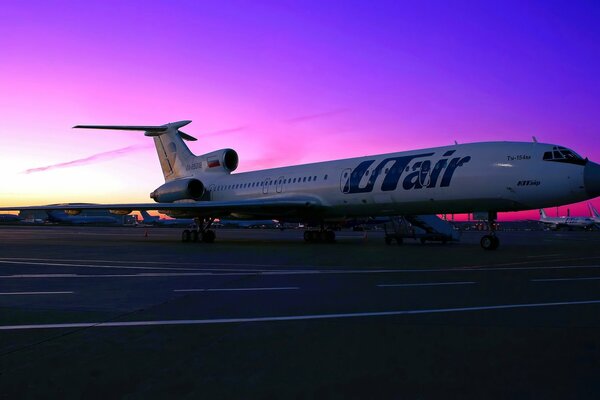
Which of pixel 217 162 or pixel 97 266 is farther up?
pixel 217 162

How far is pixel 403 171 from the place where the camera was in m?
18.6

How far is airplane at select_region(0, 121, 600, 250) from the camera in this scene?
15.5m

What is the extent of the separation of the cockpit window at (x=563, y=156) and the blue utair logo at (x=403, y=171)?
2.52 metres

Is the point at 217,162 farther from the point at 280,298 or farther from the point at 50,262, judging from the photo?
the point at 280,298

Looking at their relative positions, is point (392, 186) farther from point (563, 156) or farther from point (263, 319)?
point (263, 319)

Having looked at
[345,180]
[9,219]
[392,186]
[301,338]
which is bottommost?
[301,338]

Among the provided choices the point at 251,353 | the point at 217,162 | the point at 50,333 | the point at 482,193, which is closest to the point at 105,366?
the point at 251,353

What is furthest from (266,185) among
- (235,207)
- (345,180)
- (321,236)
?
(345,180)

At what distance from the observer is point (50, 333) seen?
4562mm

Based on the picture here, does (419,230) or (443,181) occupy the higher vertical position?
(443,181)

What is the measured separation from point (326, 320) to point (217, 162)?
24.7 metres

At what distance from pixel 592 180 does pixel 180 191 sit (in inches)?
776

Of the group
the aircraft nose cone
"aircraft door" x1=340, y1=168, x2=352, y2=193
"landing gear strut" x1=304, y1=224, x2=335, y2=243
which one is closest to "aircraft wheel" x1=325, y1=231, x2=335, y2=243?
"landing gear strut" x1=304, y1=224, x2=335, y2=243

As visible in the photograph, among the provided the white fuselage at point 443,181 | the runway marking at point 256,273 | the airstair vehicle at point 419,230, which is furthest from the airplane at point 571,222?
the runway marking at point 256,273
